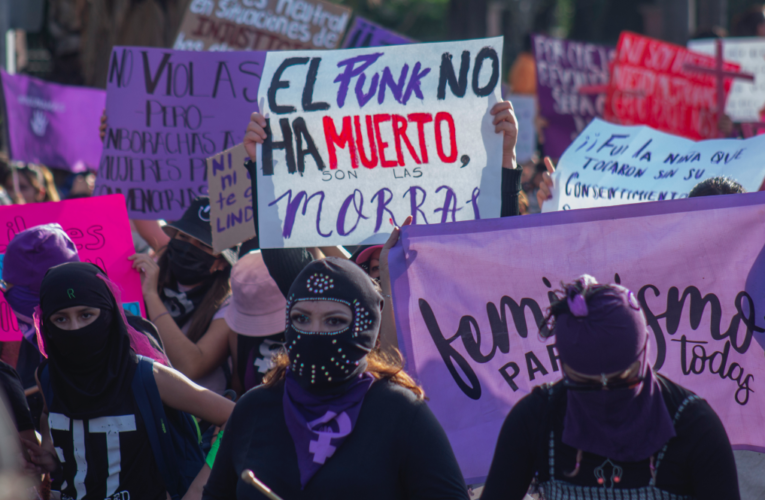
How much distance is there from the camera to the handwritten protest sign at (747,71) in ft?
27.5

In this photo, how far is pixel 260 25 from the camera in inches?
237

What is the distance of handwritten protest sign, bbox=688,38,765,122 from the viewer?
8.38m

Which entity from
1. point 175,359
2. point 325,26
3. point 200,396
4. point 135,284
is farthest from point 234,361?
point 325,26

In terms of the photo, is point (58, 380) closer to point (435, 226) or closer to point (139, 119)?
point (435, 226)

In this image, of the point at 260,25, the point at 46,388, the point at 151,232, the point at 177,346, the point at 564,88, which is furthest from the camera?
the point at 564,88

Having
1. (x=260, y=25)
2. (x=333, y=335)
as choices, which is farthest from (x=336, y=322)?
(x=260, y=25)

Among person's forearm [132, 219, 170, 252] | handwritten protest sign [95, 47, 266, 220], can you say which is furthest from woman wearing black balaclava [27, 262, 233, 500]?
person's forearm [132, 219, 170, 252]

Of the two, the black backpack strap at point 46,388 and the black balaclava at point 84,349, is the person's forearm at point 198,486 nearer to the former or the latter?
the black balaclava at point 84,349

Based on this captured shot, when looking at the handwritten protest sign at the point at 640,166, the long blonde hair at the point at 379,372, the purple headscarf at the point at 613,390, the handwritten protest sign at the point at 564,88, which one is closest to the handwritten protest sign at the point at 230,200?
the handwritten protest sign at the point at 640,166

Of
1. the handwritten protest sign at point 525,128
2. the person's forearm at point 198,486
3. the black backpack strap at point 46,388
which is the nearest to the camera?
the person's forearm at point 198,486

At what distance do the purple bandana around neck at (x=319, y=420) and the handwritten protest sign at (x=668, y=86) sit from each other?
218 inches

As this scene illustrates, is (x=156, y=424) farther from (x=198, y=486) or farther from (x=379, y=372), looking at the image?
(x=379, y=372)

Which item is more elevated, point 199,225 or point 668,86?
point 668,86

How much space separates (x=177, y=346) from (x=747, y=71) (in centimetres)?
712
